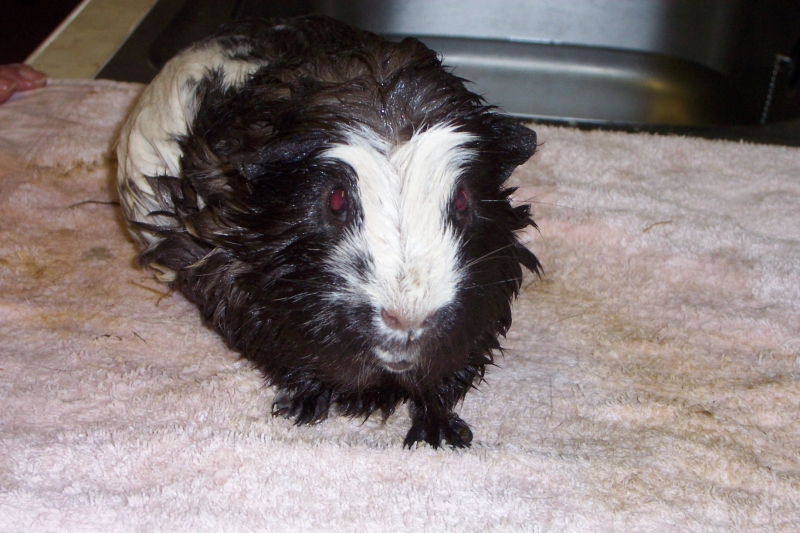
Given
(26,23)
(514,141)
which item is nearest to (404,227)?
(514,141)

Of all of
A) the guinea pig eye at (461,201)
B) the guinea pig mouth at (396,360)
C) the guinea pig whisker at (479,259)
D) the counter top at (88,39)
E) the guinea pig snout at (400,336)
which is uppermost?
the guinea pig eye at (461,201)

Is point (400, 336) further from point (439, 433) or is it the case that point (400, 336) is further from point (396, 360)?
point (439, 433)

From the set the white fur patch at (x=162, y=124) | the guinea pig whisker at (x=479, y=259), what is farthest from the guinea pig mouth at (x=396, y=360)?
the white fur patch at (x=162, y=124)

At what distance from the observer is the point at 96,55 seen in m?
3.41

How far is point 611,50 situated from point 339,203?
2848 millimetres

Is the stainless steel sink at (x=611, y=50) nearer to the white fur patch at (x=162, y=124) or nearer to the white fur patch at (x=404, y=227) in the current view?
the white fur patch at (x=162, y=124)

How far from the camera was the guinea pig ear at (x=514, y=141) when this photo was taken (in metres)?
1.78

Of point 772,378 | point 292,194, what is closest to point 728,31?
point 772,378

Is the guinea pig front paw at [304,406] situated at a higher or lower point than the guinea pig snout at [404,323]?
lower

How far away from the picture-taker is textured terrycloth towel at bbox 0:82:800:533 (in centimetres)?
166

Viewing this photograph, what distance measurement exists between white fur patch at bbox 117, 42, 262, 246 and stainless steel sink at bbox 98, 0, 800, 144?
1.46 meters

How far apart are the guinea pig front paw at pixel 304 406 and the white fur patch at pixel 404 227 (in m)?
0.40

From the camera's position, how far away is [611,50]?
13.1 feet

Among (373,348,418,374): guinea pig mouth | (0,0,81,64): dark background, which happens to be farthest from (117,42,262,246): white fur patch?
(0,0,81,64): dark background
